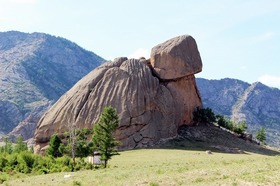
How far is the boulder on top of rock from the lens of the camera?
3846 inches

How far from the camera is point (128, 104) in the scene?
285ft

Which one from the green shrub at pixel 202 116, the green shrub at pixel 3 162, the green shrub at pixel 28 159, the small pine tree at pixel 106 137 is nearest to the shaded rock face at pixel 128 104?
the green shrub at pixel 202 116

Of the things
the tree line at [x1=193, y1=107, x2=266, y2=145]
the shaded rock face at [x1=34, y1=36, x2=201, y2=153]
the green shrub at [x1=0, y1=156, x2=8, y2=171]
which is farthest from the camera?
the tree line at [x1=193, y1=107, x2=266, y2=145]

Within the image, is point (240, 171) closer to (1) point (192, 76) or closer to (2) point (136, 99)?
(2) point (136, 99)

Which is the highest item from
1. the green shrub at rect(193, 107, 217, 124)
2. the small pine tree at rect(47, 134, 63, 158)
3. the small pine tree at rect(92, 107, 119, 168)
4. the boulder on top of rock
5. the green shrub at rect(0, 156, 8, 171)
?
the boulder on top of rock

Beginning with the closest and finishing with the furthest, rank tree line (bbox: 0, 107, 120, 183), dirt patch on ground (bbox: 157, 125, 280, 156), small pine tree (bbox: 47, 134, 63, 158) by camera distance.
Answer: tree line (bbox: 0, 107, 120, 183) → small pine tree (bbox: 47, 134, 63, 158) → dirt patch on ground (bbox: 157, 125, 280, 156)

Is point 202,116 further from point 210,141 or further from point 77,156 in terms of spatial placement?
point 77,156

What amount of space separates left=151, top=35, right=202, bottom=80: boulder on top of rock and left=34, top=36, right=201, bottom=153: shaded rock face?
740mm

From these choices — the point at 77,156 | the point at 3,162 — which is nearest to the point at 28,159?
the point at 3,162

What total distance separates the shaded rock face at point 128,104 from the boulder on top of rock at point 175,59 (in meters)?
0.74

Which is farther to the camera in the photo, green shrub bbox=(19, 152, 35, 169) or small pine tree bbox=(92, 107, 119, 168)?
green shrub bbox=(19, 152, 35, 169)

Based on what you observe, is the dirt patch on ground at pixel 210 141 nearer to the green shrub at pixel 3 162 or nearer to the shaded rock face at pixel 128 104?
the shaded rock face at pixel 128 104

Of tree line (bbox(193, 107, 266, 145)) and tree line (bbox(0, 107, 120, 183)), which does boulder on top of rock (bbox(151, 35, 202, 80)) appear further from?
tree line (bbox(0, 107, 120, 183))

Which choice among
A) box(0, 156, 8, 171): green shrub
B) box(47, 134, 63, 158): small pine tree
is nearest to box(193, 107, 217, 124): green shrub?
box(47, 134, 63, 158): small pine tree
